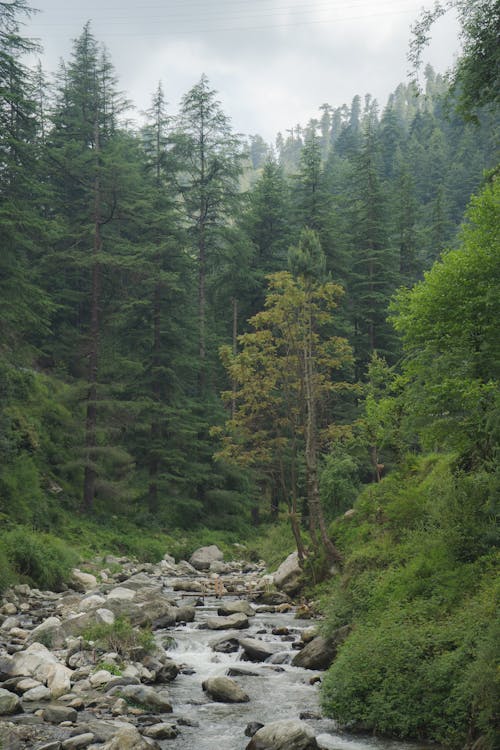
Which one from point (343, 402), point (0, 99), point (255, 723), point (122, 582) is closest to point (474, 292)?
point (255, 723)

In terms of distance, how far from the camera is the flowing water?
821 cm

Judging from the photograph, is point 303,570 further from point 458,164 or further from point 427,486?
point 458,164

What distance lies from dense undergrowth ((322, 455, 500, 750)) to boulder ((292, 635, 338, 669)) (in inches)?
12.2

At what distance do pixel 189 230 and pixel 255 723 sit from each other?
97.0ft

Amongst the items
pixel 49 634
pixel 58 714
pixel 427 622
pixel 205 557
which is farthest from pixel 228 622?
pixel 205 557

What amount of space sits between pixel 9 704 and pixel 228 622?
652cm

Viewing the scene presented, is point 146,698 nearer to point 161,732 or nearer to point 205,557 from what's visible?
point 161,732

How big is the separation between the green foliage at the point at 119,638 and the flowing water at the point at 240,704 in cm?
81

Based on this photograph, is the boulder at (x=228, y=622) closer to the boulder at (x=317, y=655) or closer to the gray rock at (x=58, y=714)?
the boulder at (x=317, y=655)

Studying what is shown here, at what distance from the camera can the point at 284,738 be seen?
7656 mm

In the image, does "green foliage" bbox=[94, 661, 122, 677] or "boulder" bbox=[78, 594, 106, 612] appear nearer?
"green foliage" bbox=[94, 661, 122, 677]

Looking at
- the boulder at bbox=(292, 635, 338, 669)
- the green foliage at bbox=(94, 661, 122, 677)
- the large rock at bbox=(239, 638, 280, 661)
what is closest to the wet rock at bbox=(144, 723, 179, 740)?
the green foliage at bbox=(94, 661, 122, 677)

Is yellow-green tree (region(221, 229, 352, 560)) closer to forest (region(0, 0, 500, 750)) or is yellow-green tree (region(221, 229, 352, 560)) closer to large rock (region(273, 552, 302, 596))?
forest (region(0, 0, 500, 750))

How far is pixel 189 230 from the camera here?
3519 cm
